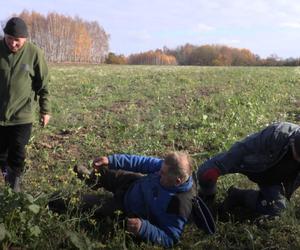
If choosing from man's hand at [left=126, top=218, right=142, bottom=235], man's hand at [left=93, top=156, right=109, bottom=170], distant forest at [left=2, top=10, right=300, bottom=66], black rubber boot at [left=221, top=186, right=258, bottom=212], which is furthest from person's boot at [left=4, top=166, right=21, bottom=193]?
distant forest at [left=2, top=10, right=300, bottom=66]

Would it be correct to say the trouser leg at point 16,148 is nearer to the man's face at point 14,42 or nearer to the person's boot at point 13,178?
the person's boot at point 13,178

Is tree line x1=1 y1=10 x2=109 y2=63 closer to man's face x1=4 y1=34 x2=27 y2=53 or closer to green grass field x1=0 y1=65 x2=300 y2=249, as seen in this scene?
green grass field x1=0 y1=65 x2=300 y2=249

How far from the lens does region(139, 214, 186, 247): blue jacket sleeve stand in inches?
161

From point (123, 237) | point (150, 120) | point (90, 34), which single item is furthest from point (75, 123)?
point (90, 34)

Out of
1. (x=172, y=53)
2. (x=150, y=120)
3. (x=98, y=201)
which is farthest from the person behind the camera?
(x=172, y=53)

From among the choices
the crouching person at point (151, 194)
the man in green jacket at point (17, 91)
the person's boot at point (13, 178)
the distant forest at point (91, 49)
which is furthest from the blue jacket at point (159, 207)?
the distant forest at point (91, 49)

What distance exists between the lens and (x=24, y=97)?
5.27 meters

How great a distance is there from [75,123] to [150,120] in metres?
1.32

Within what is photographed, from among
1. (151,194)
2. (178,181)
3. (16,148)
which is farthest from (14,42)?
(178,181)

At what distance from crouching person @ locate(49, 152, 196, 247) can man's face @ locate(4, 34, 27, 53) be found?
1.33 m

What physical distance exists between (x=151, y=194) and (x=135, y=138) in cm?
322

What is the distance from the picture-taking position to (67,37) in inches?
2911

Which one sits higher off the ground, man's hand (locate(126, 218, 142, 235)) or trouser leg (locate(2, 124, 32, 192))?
trouser leg (locate(2, 124, 32, 192))

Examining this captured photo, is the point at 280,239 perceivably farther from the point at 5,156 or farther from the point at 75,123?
the point at 75,123
